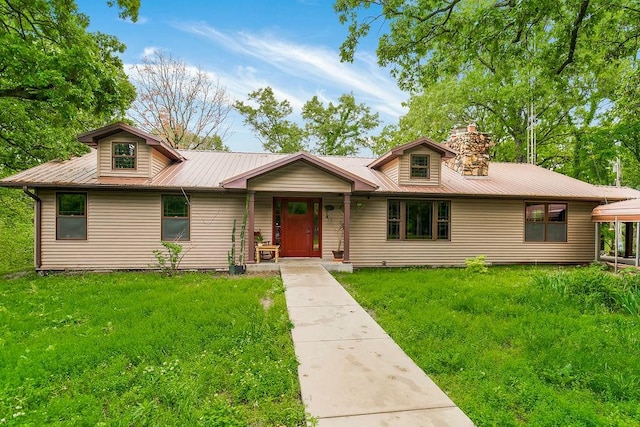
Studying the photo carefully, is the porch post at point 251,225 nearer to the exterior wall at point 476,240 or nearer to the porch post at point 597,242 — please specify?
the exterior wall at point 476,240

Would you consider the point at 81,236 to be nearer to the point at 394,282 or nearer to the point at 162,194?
the point at 162,194

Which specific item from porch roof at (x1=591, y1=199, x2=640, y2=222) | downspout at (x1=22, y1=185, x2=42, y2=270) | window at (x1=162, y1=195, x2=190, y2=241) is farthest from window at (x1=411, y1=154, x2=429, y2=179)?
downspout at (x1=22, y1=185, x2=42, y2=270)

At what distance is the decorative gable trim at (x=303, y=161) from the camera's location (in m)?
9.29

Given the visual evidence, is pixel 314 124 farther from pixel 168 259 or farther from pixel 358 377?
pixel 358 377

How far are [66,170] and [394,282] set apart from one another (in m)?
10.5

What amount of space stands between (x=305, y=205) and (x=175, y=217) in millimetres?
4252

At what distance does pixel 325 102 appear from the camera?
2664 cm

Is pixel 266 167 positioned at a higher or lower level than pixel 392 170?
lower

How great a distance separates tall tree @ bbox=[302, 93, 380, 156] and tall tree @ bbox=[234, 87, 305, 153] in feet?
4.47

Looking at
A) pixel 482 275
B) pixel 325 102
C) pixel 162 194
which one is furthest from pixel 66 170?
pixel 325 102

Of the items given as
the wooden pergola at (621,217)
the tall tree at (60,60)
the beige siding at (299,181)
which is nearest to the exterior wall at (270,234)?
the wooden pergola at (621,217)

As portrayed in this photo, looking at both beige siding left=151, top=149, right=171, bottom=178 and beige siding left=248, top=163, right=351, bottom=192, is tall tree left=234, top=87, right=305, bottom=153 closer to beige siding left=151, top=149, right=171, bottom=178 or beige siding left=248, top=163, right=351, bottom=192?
beige siding left=151, top=149, right=171, bottom=178

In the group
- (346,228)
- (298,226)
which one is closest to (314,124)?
(298,226)

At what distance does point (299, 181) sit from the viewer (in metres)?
9.87
